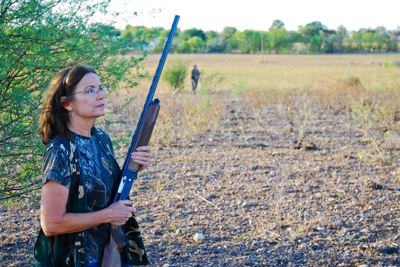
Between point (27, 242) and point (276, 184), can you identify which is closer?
point (27, 242)

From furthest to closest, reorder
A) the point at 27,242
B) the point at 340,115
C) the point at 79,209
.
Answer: the point at 340,115 → the point at 27,242 → the point at 79,209

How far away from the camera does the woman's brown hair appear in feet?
5.59

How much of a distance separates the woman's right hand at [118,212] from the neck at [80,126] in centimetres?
37

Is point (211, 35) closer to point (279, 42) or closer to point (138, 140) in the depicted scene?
point (279, 42)

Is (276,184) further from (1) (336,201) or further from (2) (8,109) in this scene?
(2) (8,109)

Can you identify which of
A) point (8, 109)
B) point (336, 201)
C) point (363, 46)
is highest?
point (363, 46)

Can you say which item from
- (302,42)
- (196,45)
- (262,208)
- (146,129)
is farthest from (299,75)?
(302,42)

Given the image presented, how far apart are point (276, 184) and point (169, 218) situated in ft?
6.12

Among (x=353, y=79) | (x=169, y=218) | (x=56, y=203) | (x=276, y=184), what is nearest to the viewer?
(x=56, y=203)

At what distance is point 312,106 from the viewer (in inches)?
494

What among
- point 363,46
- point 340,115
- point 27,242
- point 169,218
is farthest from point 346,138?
point 363,46

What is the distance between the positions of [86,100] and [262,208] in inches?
133

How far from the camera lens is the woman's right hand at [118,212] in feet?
5.57

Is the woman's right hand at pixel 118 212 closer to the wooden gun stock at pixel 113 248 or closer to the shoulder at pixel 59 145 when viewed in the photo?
the wooden gun stock at pixel 113 248
